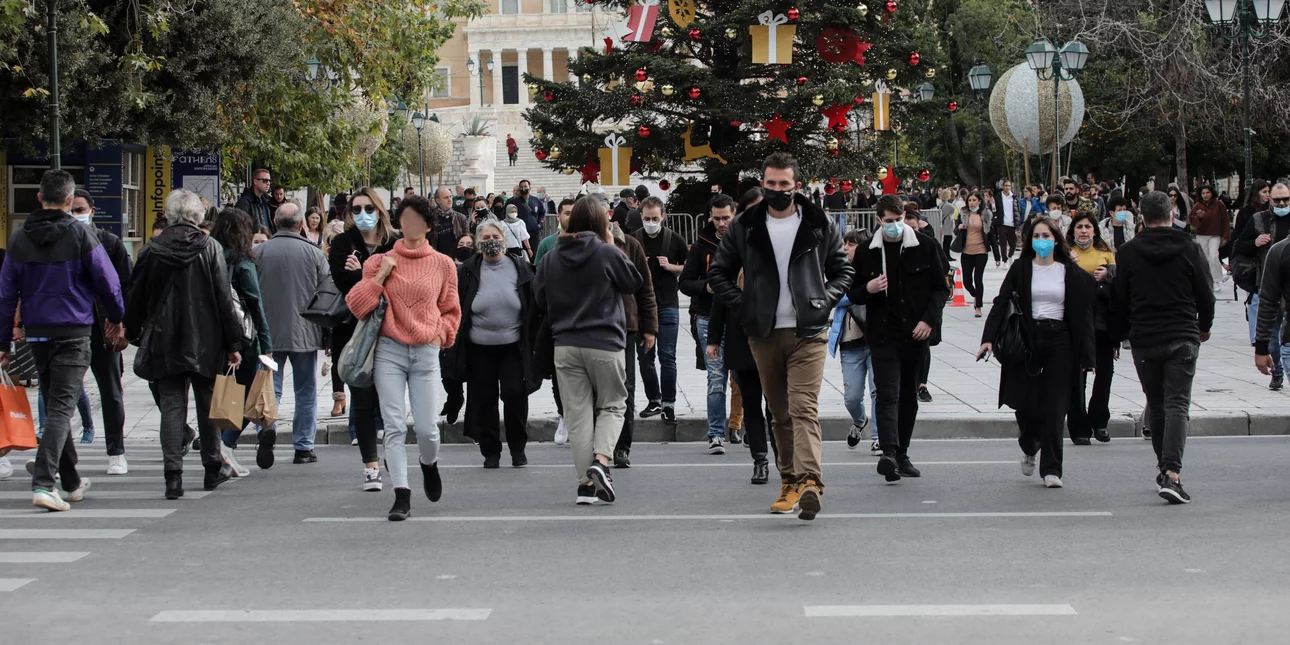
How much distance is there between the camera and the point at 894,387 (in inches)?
368

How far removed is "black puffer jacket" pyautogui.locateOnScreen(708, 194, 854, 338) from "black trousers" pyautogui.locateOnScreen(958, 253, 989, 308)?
13110 mm

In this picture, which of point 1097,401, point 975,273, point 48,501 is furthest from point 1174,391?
point 975,273

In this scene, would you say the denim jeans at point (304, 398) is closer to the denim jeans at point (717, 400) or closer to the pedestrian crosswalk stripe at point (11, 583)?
the denim jeans at point (717, 400)

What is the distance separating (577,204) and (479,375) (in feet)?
5.66

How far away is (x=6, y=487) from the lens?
31.4 feet

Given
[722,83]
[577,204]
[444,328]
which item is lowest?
[444,328]

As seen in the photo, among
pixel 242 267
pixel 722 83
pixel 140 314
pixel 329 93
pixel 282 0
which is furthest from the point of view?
pixel 329 93

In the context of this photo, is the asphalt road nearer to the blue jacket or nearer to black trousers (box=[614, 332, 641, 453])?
black trousers (box=[614, 332, 641, 453])

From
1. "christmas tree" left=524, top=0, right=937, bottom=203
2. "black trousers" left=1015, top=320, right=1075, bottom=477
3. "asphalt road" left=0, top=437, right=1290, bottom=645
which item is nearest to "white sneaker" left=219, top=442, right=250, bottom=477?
"asphalt road" left=0, top=437, right=1290, bottom=645

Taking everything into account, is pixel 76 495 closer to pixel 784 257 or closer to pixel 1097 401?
pixel 784 257

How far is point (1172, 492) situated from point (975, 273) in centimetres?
1271

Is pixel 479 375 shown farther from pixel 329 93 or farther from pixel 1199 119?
pixel 1199 119

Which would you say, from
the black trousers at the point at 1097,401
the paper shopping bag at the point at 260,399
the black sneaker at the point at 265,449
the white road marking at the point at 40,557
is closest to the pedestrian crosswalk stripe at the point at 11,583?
the white road marking at the point at 40,557

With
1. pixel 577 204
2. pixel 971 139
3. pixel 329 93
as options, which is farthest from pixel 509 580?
pixel 971 139
